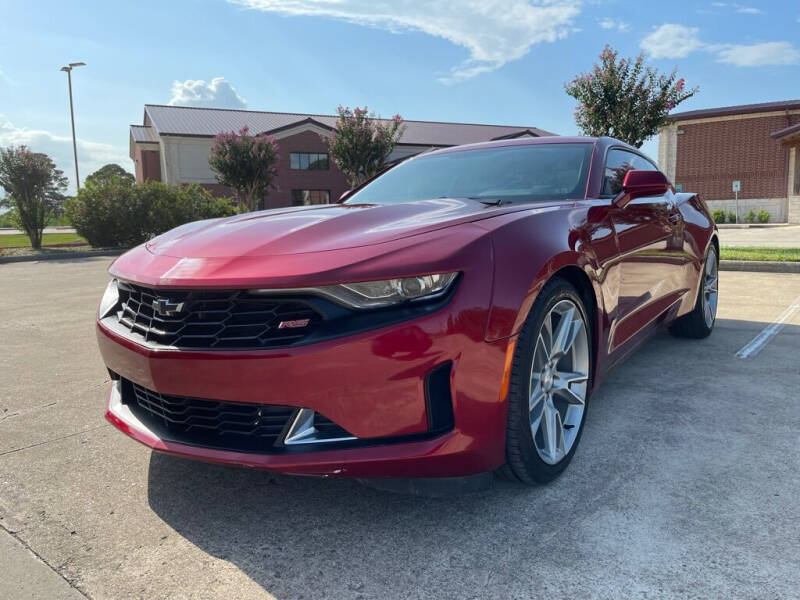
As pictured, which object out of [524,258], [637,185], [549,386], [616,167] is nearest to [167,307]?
[524,258]

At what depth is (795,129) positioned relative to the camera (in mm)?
24219

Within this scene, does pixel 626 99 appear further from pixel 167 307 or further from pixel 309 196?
pixel 309 196

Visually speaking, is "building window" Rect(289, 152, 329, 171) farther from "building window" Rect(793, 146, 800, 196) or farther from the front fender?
the front fender

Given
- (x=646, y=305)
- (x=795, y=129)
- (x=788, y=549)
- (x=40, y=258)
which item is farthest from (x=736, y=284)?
(x=795, y=129)

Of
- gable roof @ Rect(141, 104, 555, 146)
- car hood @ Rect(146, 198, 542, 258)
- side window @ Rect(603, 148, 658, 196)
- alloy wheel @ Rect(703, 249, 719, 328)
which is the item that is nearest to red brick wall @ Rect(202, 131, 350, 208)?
gable roof @ Rect(141, 104, 555, 146)

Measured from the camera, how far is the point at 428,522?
2111 millimetres

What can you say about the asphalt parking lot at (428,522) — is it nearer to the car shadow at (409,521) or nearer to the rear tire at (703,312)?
the car shadow at (409,521)

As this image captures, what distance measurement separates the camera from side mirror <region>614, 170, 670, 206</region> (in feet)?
10.0

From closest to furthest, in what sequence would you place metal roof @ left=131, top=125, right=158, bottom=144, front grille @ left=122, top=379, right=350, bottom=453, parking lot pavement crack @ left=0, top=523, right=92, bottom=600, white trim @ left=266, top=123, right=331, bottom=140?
parking lot pavement crack @ left=0, top=523, right=92, bottom=600
front grille @ left=122, top=379, right=350, bottom=453
white trim @ left=266, top=123, right=331, bottom=140
metal roof @ left=131, top=125, right=158, bottom=144

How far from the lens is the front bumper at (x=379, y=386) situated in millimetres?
1785

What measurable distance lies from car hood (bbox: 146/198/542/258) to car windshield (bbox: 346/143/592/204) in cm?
40

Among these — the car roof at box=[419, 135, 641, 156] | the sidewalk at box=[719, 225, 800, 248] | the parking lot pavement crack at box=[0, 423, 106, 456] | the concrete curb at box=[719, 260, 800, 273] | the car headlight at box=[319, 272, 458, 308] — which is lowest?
the parking lot pavement crack at box=[0, 423, 106, 456]

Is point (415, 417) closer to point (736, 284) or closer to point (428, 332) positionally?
point (428, 332)

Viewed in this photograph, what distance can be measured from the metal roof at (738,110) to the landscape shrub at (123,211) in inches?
821
